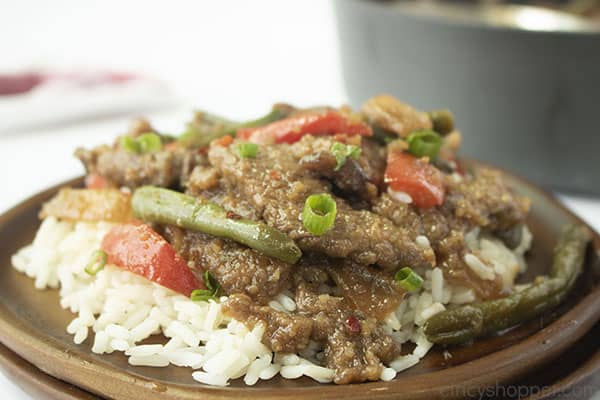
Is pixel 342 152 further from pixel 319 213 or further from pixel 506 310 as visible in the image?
pixel 506 310

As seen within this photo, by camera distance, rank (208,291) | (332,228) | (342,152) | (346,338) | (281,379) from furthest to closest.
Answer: (342,152) < (208,291) < (332,228) < (346,338) < (281,379)

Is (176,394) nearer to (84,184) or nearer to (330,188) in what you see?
(330,188)

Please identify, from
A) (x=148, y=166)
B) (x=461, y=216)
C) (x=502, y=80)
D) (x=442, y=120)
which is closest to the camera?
(x=461, y=216)

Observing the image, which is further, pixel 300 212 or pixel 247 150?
pixel 247 150

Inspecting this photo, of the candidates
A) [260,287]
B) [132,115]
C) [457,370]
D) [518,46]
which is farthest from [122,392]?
[132,115]

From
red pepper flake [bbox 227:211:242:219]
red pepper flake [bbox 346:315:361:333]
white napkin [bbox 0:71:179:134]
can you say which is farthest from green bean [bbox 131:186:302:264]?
white napkin [bbox 0:71:179:134]

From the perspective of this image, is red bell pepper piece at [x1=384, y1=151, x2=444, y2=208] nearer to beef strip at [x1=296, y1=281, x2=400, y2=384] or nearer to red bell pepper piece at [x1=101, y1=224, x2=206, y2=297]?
beef strip at [x1=296, y1=281, x2=400, y2=384]

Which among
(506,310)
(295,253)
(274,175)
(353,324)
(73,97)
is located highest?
(274,175)

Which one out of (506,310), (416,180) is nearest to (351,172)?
(416,180)
